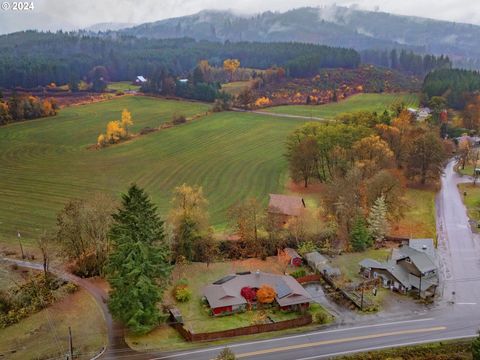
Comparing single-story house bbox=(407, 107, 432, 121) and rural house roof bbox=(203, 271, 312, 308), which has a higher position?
single-story house bbox=(407, 107, 432, 121)

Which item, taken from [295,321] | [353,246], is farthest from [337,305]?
[353,246]

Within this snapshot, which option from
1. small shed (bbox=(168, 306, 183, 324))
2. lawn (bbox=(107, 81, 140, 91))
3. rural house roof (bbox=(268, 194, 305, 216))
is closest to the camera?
small shed (bbox=(168, 306, 183, 324))

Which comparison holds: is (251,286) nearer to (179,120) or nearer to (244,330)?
(244,330)

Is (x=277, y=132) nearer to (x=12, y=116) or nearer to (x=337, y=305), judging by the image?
(x=12, y=116)

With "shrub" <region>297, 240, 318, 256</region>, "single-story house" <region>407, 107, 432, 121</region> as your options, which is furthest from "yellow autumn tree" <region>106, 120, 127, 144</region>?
"single-story house" <region>407, 107, 432, 121</region>

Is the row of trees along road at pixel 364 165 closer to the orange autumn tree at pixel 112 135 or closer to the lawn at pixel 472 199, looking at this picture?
the lawn at pixel 472 199

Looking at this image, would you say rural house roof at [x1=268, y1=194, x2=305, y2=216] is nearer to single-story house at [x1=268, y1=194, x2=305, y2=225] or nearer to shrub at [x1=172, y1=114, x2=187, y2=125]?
single-story house at [x1=268, y1=194, x2=305, y2=225]

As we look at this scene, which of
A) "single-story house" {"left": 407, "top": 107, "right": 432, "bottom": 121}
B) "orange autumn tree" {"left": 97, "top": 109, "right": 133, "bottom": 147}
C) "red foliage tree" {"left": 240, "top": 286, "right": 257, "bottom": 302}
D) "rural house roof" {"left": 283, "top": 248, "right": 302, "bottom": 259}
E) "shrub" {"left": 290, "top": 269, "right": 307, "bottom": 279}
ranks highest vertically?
"single-story house" {"left": 407, "top": 107, "right": 432, "bottom": 121}

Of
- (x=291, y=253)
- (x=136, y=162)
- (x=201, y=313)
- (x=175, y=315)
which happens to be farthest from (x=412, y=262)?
(x=136, y=162)
